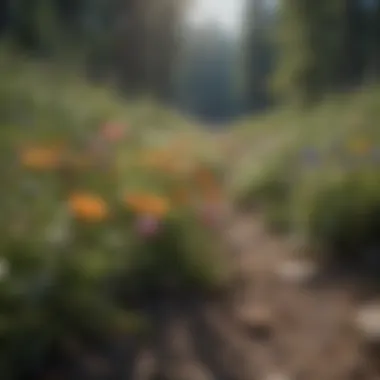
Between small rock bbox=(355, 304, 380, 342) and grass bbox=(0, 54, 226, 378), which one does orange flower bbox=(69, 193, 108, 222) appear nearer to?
grass bbox=(0, 54, 226, 378)

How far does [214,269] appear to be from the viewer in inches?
50.2

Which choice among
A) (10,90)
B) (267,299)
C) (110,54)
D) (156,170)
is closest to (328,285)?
(267,299)

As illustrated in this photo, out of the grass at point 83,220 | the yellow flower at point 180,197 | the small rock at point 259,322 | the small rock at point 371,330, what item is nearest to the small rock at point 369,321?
the small rock at point 371,330

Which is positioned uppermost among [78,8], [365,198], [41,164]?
[78,8]

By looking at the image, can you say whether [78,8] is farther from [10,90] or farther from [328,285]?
[328,285]

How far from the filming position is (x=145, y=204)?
115 centimetres

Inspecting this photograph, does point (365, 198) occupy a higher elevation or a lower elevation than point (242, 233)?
higher

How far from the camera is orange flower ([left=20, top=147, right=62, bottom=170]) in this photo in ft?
3.64

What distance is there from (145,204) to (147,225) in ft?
0.22

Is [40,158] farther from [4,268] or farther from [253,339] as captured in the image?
[253,339]

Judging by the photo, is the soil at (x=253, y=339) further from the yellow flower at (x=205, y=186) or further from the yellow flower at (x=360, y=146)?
the yellow flower at (x=360, y=146)

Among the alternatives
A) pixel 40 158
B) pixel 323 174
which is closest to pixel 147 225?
pixel 40 158

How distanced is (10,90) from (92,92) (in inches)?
17.8

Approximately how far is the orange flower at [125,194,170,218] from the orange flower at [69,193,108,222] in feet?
0.25
